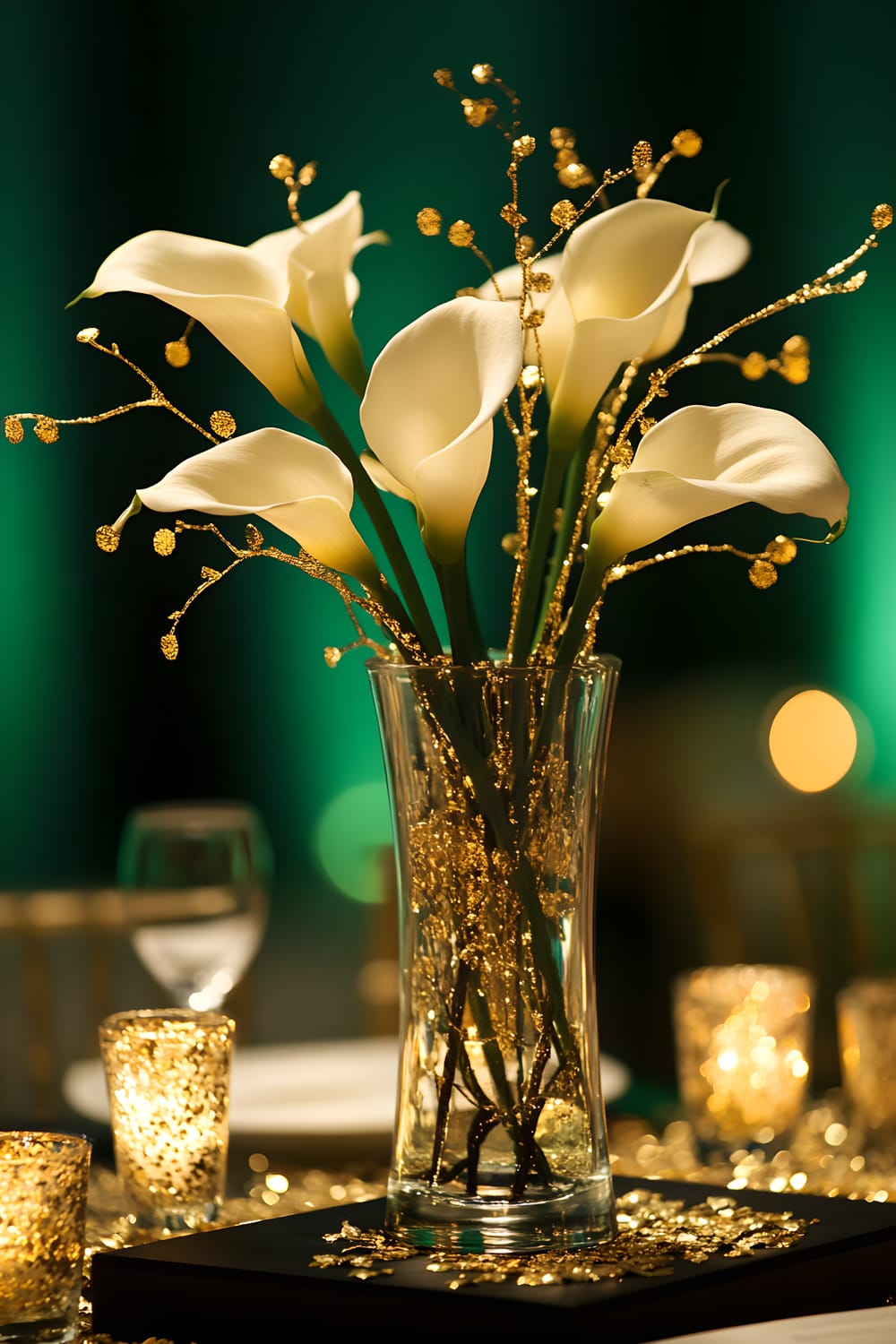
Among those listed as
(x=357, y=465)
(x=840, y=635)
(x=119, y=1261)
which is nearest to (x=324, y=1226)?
(x=119, y=1261)

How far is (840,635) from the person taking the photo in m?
4.23

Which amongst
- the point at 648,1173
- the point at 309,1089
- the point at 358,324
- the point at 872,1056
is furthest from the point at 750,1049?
the point at 358,324

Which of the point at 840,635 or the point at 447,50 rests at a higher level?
the point at 447,50

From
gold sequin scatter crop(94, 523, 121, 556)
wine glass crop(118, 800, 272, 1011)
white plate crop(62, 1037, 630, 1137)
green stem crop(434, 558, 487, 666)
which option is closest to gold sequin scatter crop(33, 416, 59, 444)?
gold sequin scatter crop(94, 523, 121, 556)

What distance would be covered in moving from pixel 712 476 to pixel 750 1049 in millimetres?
535

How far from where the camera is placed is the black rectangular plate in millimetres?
580

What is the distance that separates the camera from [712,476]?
0.66 meters

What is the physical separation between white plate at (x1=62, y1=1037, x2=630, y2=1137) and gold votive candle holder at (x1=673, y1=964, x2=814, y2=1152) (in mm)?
74

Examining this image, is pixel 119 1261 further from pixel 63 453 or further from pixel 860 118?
pixel 63 453

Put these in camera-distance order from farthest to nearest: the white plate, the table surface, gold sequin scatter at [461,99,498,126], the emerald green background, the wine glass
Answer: the emerald green background
the wine glass
the white plate
the table surface
gold sequin scatter at [461,99,498,126]

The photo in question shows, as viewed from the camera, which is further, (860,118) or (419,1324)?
(860,118)

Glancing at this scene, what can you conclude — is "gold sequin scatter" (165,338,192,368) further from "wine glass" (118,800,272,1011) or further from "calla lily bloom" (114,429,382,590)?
"wine glass" (118,800,272,1011)

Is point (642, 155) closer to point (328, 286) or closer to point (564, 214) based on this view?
point (564, 214)

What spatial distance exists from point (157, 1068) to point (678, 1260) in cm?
26
